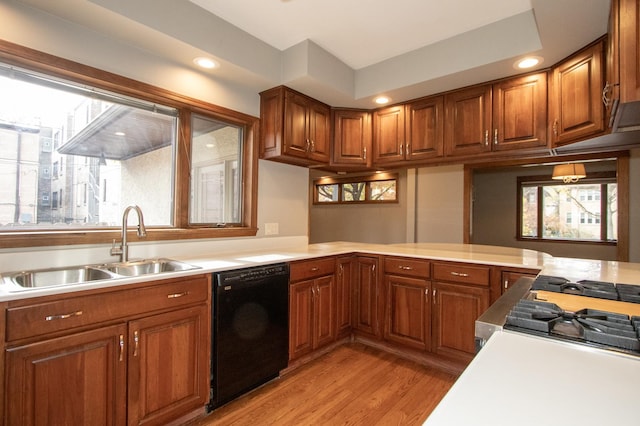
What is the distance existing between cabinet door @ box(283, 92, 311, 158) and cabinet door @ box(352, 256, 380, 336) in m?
1.16

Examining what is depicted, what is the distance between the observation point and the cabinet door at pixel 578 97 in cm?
195

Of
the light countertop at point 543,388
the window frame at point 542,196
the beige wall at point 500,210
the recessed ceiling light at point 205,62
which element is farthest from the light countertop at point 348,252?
the window frame at point 542,196

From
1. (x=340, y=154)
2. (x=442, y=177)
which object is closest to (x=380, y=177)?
(x=442, y=177)

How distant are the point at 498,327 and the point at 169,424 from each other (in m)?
1.78

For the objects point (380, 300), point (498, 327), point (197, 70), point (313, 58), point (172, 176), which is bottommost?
point (380, 300)

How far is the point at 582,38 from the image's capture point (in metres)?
1.96

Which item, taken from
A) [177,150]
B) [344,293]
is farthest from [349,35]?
[344,293]

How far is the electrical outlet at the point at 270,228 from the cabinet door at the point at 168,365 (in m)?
1.18

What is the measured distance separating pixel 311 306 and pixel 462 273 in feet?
3.94

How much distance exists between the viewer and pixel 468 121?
8.80ft

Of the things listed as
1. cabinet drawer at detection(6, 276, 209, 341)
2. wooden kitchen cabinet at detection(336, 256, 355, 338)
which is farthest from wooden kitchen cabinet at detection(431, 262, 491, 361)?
cabinet drawer at detection(6, 276, 209, 341)

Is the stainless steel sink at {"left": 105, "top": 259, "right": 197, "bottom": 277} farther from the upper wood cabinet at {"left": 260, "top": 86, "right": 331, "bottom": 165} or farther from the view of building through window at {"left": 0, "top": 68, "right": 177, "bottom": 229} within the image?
the upper wood cabinet at {"left": 260, "top": 86, "right": 331, "bottom": 165}

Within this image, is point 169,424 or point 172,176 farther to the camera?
point 172,176

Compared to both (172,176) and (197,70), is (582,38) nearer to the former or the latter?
(197,70)
